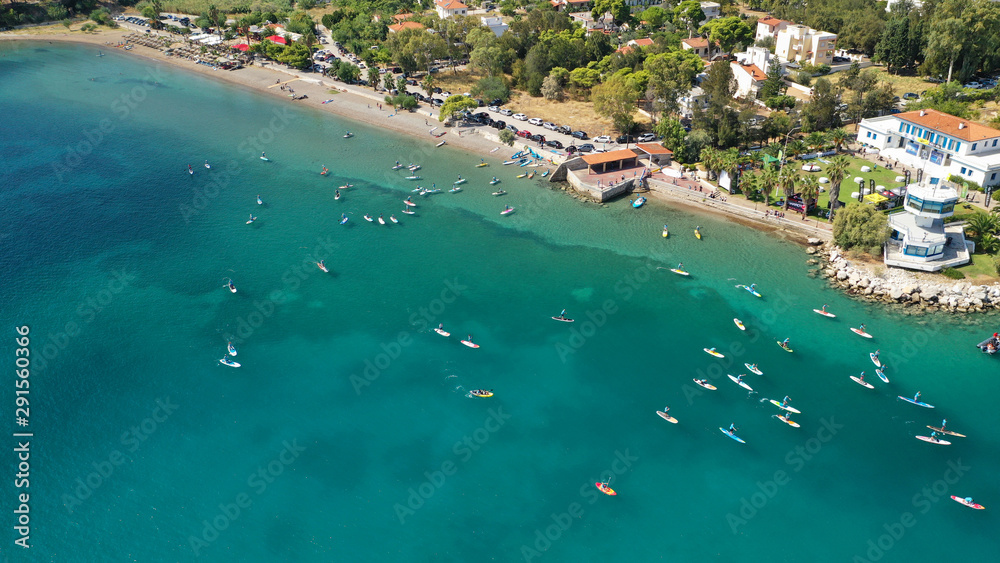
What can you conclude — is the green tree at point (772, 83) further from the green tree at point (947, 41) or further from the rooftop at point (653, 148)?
the rooftop at point (653, 148)

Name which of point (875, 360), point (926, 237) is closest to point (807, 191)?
point (926, 237)

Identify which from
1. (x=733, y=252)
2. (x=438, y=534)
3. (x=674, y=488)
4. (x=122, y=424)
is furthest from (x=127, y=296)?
(x=733, y=252)

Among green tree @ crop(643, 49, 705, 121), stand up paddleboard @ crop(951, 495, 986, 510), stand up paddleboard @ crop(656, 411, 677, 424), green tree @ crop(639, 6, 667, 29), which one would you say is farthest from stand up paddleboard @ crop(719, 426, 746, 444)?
green tree @ crop(639, 6, 667, 29)

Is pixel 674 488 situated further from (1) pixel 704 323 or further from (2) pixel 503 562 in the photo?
(1) pixel 704 323

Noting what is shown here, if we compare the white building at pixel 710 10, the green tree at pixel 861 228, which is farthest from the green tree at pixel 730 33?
the green tree at pixel 861 228

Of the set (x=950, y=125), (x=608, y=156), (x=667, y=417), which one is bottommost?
(x=667, y=417)

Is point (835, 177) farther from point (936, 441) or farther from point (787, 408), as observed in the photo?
point (936, 441)
